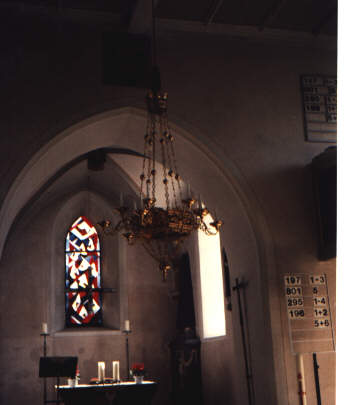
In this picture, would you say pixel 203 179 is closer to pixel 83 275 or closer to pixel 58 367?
pixel 58 367

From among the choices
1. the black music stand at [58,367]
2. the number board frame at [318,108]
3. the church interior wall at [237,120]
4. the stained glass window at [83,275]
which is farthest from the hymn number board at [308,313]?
the stained glass window at [83,275]

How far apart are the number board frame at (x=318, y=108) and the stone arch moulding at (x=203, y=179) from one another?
129cm

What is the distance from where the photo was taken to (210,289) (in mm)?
9828

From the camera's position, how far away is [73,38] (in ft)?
21.4

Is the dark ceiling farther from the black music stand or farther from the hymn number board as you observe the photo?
the black music stand

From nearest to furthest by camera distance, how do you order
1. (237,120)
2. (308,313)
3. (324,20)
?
(308,313)
(237,120)
(324,20)

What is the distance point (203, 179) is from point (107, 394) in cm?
388

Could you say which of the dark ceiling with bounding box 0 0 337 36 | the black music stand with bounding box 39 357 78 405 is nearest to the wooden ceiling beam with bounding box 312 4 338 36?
the dark ceiling with bounding box 0 0 337 36

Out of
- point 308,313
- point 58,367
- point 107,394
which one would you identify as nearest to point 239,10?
point 308,313

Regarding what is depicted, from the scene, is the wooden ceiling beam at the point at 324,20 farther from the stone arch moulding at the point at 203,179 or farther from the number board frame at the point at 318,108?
the stone arch moulding at the point at 203,179

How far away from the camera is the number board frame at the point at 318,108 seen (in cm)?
A: 706
